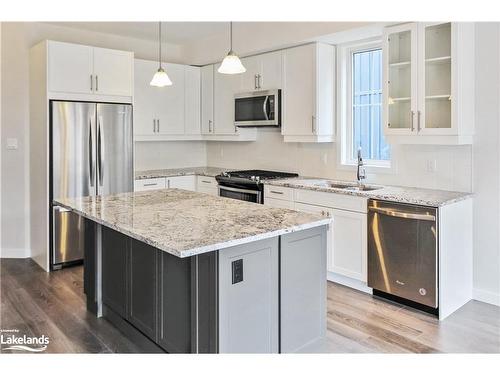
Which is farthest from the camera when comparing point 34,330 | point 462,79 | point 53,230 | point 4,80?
point 4,80

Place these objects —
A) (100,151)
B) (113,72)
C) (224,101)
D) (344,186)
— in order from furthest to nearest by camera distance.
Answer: (224,101) < (113,72) < (100,151) < (344,186)

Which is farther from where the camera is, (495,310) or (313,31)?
(313,31)

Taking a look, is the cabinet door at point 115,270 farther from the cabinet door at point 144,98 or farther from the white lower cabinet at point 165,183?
the cabinet door at point 144,98

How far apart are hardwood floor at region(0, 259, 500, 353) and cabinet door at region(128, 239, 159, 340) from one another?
0.21m

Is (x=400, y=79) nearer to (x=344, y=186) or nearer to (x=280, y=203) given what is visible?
(x=344, y=186)

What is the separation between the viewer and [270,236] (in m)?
2.24

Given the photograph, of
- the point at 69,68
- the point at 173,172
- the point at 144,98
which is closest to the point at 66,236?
the point at 173,172

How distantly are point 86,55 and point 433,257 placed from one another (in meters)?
3.81

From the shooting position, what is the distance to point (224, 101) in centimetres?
550

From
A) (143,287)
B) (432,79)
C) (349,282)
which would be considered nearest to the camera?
(143,287)

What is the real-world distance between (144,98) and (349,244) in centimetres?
304

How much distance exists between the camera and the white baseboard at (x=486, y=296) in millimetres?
3500
